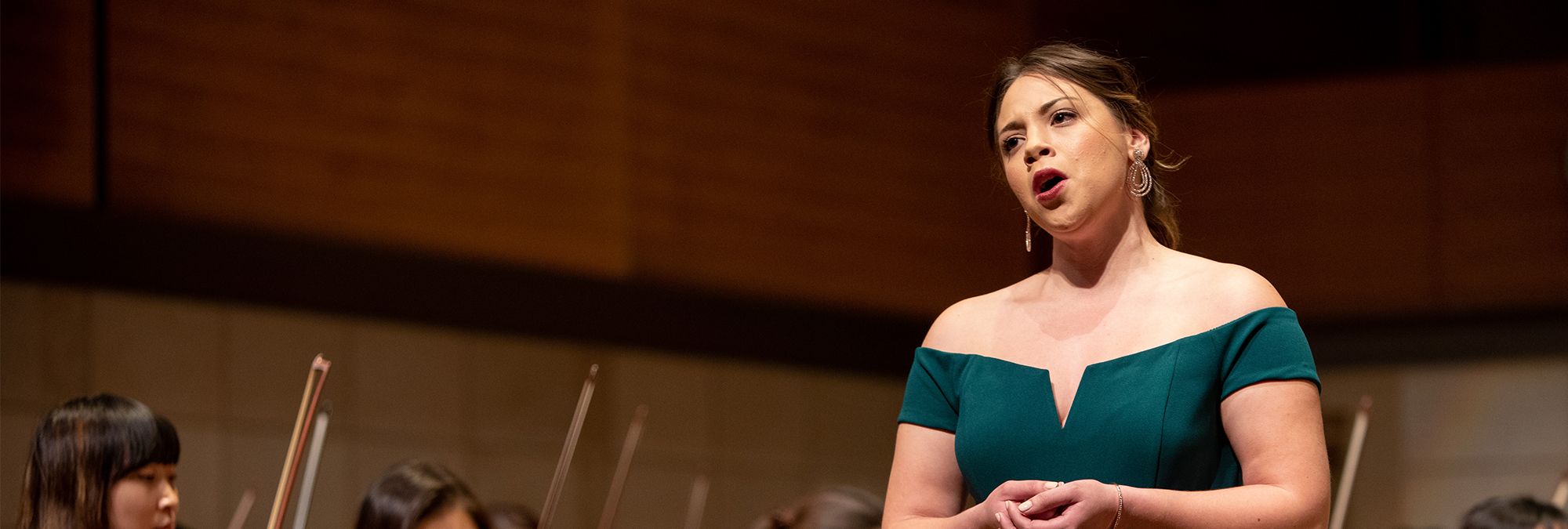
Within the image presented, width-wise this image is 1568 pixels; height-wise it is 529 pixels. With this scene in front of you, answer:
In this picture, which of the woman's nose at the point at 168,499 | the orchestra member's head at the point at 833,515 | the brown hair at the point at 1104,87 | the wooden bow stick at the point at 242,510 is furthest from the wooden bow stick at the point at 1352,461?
the wooden bow stick at the point at 242,510

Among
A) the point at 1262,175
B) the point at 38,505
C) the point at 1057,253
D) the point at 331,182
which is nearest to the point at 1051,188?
the point at 1057,253

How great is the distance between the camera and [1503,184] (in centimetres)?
721

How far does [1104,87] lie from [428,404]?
4.61m

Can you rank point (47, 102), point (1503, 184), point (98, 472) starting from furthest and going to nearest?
point (1503, 184) < point (47, 102) < point (98, 472)

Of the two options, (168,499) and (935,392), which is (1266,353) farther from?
(168,499)

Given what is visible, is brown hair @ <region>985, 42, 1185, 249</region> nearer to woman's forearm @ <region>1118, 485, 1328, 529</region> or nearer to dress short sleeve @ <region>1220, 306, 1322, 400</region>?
dress short sleeve @ <region>1220, 306, 1322, 400</region>

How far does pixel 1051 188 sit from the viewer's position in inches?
65.7

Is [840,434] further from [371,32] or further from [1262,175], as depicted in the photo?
[371,32]

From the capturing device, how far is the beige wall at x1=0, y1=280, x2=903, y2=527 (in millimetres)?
5098

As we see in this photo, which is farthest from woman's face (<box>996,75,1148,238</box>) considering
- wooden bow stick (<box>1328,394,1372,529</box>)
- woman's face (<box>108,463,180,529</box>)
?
woman's face (<box>108,463,180,529</box>)

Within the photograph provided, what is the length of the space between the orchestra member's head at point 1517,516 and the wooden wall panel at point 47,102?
361 cm

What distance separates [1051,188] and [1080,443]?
232 millimetres

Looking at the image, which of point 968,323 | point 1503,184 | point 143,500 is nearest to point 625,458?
point 1503,184

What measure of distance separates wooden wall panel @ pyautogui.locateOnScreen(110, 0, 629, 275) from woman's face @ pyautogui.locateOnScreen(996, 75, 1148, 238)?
409 centimetres
